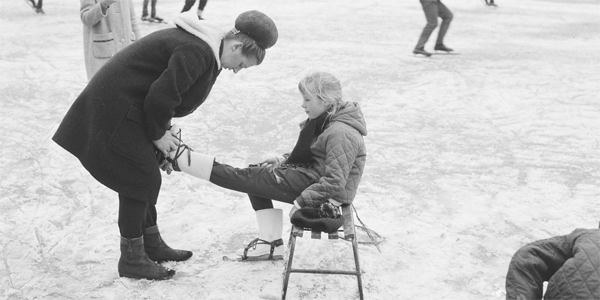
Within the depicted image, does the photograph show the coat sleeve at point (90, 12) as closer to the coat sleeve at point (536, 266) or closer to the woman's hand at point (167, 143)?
the woman's hand at point (167, 143)

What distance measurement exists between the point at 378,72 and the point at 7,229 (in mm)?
5188

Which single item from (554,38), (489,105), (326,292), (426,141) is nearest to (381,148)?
(426,141)

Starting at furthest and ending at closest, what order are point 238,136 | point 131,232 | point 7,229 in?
point 238,136 < point 7,229 < point 131,232

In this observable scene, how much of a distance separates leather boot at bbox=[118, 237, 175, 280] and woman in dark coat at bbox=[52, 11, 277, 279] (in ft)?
1.03

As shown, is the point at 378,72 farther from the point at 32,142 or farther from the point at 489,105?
the point at 32,142

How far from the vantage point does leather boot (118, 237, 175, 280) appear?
317 centimetres

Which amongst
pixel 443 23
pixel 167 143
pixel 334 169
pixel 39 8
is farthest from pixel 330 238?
pixel 39 8

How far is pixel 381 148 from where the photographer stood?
18.0 ft

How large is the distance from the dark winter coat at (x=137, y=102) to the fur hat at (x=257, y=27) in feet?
0.38

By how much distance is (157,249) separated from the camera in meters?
3.40

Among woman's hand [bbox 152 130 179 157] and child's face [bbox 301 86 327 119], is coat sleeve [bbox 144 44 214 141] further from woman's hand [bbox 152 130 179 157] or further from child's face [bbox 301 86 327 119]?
child's face [bbox 301 86 327 119]

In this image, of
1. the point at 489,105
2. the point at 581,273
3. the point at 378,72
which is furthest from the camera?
the point at 378,72

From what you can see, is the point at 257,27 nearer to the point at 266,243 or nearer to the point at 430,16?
the point at 266,243

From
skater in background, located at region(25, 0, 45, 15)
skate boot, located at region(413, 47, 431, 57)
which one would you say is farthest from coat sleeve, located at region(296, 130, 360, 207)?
skater in background, located at region(25, 0, 45, 15)
